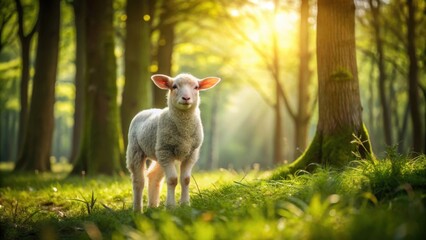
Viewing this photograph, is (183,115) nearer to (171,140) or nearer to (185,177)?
(171,140)

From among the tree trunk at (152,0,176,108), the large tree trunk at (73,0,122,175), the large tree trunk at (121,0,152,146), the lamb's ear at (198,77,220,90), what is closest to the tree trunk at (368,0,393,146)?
the tree trunk at (152,0,176,108)

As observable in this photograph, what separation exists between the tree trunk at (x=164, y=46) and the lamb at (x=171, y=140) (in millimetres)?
10123

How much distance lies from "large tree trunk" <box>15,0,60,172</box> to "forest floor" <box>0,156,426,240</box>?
7864mm

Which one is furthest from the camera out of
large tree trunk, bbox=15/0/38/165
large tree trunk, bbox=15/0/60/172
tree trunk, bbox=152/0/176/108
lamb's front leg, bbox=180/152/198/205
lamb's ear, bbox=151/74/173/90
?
large tree trunk, bbox=15/0/38/165

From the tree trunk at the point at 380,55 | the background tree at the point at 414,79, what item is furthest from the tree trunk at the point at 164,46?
the background tree at the point at 414,79

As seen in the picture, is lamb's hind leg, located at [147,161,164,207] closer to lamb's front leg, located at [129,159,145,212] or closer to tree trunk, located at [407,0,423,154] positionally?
lamb's front leg, located at [129,159,145,212]

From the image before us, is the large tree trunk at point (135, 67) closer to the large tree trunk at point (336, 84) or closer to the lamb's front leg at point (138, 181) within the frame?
the lamb's front leg at point (138, 181)

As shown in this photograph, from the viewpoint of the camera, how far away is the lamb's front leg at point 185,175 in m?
6.20

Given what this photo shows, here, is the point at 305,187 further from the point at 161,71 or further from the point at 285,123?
the point at 285,123

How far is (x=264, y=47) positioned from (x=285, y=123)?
26.4 metres

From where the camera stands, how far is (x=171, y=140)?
20.8 feet

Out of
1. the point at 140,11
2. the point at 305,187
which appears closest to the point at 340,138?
the point at 305,187

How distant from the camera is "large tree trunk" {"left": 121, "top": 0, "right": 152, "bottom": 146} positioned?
12719mm

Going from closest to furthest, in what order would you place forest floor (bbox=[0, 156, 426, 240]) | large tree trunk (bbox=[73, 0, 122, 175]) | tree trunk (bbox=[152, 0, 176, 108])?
forest floor (bbox=[0, 156, 426, 240]) → large tree trunk (bbox=[73, 0, 122, 175]) → tree trunk (bbox=[152, 0, 176, 108])
